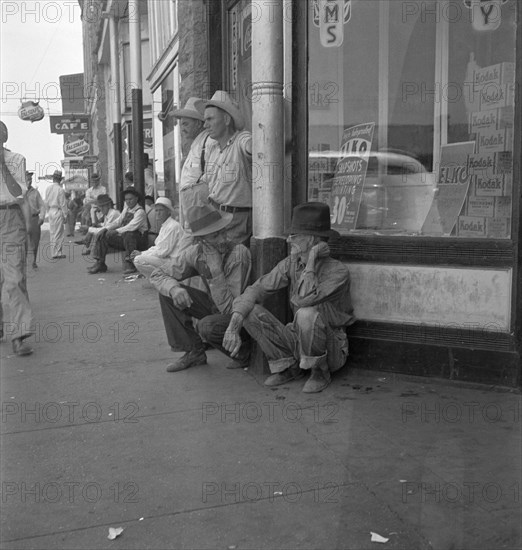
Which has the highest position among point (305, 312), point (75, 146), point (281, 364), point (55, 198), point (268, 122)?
point (75, 146)

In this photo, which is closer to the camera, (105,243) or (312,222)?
(312,222)

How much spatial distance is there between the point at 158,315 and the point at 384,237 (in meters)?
3.53

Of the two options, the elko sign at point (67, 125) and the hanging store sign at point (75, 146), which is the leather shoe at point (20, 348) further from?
the hanging store sign at point (75, 146)

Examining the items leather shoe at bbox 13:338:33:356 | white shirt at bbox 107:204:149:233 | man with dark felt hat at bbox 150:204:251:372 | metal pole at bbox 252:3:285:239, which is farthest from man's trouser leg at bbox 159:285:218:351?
white shirt at bbox 107:204:149:233

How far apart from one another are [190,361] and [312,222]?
1.58 metres

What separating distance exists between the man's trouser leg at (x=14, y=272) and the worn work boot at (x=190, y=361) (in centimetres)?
163

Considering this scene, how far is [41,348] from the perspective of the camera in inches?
267

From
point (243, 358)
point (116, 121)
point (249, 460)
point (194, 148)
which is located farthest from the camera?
point (116, 121)

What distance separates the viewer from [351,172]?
19.4 ft

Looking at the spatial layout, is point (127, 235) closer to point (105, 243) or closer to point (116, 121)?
point (105, 243)

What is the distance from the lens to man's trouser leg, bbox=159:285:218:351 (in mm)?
5676

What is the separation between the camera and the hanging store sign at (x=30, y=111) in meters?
27.6

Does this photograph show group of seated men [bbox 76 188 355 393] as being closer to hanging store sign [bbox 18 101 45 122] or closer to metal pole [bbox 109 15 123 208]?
metal pole [bbox 109 15 123 208]

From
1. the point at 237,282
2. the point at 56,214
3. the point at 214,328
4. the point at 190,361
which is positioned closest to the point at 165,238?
the point at 190,361
